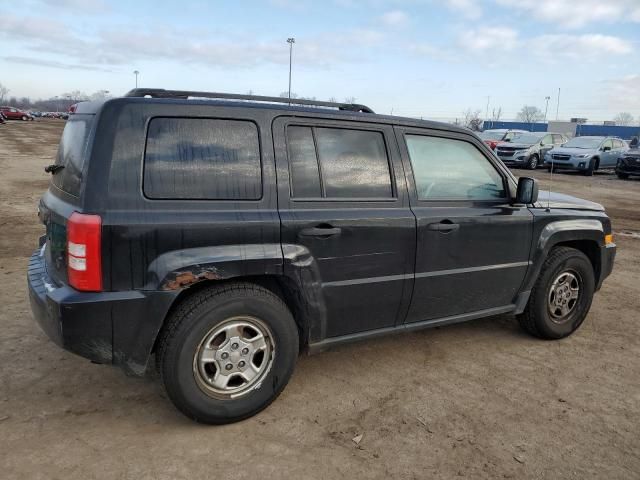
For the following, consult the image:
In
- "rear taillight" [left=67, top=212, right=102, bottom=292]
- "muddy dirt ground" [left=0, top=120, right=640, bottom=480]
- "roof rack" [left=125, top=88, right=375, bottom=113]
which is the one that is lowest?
"muddy dirt ground" [left=0, top=120, right=640, bottom=480]

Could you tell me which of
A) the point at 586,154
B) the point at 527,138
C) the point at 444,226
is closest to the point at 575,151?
the point at 586,154

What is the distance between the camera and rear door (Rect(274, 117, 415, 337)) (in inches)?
125

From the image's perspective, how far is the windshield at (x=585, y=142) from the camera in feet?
70.8

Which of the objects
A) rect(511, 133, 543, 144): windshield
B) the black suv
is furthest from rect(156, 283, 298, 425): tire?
rect(511, 133, 543, 144): windshield

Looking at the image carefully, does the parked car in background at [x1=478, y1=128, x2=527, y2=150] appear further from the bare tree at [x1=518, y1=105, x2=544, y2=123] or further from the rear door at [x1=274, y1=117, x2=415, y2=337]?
the bare tree at [x1=518, y1=105, x2=544, y2=123]

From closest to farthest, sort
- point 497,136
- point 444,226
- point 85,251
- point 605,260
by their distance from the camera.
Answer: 1. point 85,251
2. point 444,226
3. point 605,260
4. point 497,136

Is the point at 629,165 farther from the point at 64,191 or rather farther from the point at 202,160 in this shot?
the point at 64,191

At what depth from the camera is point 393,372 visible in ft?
12.5

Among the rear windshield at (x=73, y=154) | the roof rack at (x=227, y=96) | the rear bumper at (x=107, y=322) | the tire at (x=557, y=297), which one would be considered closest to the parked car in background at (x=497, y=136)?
the tire at (x=557, y=297)

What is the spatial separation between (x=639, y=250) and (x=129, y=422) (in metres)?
7.77

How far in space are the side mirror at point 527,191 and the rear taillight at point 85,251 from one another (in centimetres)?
287

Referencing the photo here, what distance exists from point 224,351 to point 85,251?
36.7 inches

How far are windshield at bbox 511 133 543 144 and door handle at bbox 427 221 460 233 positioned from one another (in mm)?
21036

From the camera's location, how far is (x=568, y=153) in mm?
20906
